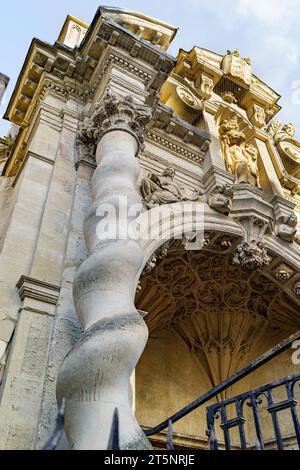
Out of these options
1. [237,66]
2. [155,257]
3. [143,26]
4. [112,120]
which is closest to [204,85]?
[237,66]

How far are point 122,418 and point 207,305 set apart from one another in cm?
493

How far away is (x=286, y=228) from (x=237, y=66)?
4.23 metres

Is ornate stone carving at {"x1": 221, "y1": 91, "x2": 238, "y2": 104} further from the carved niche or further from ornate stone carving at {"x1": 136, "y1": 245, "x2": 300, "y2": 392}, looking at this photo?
ornate stone carving at {"x1": 136, "y1": 245, "x2": 300, "y2": 392}

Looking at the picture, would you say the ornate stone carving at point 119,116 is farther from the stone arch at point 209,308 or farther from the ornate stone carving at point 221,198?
the ornate stone carving at point 221,198

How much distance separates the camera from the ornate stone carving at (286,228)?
636 centimetres

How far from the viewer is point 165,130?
6.90 meters

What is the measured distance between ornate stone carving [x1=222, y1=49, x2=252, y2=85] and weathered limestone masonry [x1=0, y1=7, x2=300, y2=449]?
0.13 feet

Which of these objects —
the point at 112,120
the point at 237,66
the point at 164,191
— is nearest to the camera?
the point at 112,120

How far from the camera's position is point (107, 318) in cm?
304

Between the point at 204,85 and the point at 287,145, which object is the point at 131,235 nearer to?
the point at 204,85

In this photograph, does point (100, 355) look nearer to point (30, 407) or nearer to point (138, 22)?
→ point (30, 407)

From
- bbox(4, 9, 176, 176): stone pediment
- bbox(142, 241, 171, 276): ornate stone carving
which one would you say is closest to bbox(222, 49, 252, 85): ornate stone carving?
bbox(4, 9, 176, 176): stone pediment

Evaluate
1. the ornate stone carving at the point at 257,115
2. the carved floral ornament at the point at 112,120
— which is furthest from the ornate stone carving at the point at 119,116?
the ornate stone carving at the point at 257,115

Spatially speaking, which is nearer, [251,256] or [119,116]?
[119,116]
